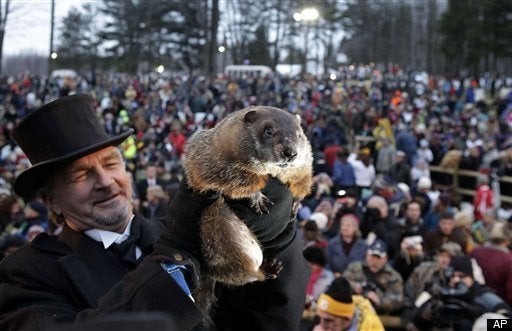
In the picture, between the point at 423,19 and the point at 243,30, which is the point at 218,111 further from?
the point at 423,19

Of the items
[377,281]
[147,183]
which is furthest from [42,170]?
[147,183]

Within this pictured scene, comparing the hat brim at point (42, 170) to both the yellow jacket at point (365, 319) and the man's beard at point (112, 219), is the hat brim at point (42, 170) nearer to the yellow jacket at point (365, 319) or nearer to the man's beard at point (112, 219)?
the man's beard at point (112, 219)

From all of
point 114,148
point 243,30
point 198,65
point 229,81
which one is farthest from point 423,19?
A: point 114,148

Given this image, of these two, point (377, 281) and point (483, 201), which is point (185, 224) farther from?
point (483, 201)

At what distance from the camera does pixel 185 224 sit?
7.02 ft

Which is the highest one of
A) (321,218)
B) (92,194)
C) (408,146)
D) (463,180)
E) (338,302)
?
(92,194)

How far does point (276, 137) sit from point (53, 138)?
3.09 ft

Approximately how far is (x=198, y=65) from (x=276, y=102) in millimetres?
30967

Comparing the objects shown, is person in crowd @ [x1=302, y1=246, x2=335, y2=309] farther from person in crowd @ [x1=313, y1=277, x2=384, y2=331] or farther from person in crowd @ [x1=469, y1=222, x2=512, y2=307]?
person in crowd @ [x1=469, y1=222, x2=512, y2=307]

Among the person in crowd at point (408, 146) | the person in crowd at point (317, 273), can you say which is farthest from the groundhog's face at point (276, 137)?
the person in crowd at point (408, 146)

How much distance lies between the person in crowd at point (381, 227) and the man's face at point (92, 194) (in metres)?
5.13

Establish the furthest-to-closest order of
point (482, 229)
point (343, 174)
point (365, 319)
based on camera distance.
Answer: point (343, 174) < point (482, 229) < point (365, 319)

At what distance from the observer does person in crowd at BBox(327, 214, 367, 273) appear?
6.70 metres

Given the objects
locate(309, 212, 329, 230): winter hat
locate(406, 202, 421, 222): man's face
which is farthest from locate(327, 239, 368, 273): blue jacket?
locate(406, 202, 421, 222): man's face
